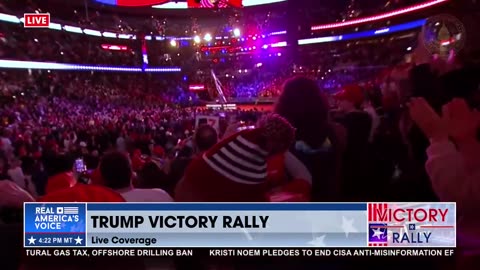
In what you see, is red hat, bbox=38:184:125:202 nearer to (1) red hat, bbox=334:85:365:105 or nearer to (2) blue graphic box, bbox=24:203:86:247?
(2) blue graphic box, bbox=24:203:86:247

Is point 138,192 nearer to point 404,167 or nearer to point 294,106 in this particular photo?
point 294,106

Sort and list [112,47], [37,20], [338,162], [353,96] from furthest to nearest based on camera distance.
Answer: [112,47] < [37,20] < [353,96] < [338,162]

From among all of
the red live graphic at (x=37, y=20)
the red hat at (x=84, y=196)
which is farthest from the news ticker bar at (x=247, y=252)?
the red live graphic at (x=37, y=20)

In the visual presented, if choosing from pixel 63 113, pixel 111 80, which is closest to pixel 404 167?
pixel 63 113

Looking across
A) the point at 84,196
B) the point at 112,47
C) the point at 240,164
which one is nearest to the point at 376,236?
the point at 240,164

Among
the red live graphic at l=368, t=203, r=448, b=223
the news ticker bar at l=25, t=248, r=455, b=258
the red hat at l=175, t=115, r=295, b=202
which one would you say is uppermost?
the red hat at l=175, t=115, r=295, b=202

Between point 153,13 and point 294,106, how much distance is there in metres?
25.1

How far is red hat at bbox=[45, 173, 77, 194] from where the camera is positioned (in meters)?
2.15

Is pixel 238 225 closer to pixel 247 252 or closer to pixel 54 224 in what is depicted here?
pixel 247 252

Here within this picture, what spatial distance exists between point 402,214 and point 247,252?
611 millimetres

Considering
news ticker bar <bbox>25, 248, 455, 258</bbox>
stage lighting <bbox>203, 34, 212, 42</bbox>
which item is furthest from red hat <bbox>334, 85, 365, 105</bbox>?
stage lighting <bbox>203, 34, 212, 42</bbox>

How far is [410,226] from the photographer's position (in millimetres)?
1665

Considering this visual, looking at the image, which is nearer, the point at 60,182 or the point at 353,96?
→ the point at 353,96

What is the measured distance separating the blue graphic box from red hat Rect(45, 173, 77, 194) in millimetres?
464
